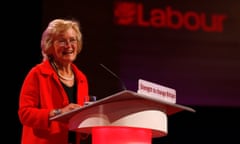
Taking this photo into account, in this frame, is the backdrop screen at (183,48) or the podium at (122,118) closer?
the podium at (122,118)

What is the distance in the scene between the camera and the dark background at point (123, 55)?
384 centimetres

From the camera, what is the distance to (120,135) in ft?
5.50

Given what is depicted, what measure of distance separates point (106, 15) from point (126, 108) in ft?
7.76

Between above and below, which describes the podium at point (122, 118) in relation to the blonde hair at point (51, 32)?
below

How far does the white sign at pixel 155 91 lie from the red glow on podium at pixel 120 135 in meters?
0.15

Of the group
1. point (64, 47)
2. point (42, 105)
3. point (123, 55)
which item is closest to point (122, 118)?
point (42, 105)

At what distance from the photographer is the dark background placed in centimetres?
384

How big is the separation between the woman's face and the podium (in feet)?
1.91

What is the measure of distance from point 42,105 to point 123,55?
1855 mm

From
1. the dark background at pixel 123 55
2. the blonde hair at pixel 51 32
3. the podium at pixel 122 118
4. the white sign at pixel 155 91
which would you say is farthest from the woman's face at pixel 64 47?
the dark background at pixel 123 55

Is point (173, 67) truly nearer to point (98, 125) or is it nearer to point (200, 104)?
point (200, 104)

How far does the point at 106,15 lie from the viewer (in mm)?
3945

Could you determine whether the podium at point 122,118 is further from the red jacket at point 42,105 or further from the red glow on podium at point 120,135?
the red jacket at point 42,105

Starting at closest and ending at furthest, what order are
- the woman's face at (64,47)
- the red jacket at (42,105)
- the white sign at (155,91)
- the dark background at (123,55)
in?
the white sign at (155,91), the red jacket at (42,105), the woman's face at (64,47), the dark background at (123,55)
